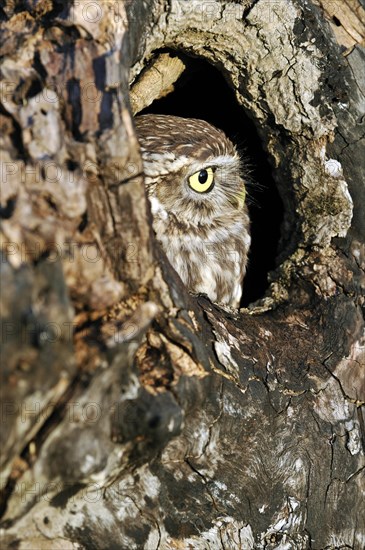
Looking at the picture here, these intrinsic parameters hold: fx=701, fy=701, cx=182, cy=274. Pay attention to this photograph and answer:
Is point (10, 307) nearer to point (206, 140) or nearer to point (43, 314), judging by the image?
point (43, 314)

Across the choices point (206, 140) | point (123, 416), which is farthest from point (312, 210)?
point (123, 416)

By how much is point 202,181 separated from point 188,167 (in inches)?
9.7

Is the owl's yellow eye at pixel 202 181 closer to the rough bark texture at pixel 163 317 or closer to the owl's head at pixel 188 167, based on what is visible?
the owl's head at pixel 188 167

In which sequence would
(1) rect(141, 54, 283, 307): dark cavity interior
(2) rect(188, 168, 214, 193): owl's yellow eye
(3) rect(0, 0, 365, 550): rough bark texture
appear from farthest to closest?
1. (1) rect(141, 54, 283, 307): dark cavity interior
2. (2) rect(188, 168, 214, 193): owl's yellow eye
3. (3) rect(0, 0, 365, 550): rough bark texture

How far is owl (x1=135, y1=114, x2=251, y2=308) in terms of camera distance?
3438mm

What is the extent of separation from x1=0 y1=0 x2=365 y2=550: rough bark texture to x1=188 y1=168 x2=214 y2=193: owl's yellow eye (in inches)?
14.6

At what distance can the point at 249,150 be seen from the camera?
4.07m

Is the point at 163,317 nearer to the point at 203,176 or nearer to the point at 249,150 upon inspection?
the point at 203,176

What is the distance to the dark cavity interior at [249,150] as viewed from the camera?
397 centimetres

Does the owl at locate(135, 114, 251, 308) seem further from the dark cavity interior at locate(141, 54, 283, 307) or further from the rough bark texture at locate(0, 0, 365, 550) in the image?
the rough bark texture at locate(0, 0, 365, 550)

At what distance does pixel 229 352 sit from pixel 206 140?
137 cm

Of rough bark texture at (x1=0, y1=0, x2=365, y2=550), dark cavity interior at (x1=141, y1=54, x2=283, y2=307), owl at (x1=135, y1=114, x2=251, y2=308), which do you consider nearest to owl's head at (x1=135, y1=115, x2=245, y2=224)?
owl at (x1=135, y1=114, x2=251, y2=308)

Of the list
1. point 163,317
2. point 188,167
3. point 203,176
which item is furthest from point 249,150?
point 163,317

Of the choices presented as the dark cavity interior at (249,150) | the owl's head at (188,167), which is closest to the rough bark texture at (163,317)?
the owl's head at (188,167)
